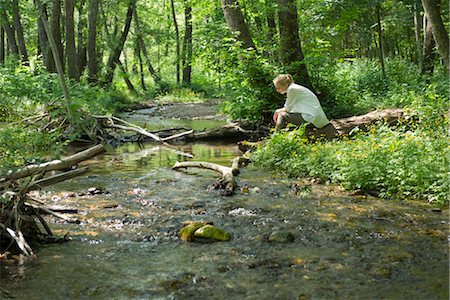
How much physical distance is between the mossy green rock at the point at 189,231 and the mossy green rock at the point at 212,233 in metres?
0.05

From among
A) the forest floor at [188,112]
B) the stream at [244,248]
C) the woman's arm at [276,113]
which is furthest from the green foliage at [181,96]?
the stream at [244,248]

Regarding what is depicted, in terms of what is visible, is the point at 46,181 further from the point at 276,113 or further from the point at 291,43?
the point at 291,43

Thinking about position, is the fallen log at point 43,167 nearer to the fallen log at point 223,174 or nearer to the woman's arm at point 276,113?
the fallen log at point 223,174

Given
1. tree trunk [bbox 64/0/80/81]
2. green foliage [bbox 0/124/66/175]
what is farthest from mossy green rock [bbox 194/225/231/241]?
tree trunk [bbox 64/0/80/81]

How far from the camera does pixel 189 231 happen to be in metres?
5.25

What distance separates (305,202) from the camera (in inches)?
262

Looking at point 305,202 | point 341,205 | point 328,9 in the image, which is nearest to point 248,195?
point 305,202

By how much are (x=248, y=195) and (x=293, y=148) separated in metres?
2.19

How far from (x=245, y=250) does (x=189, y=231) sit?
73 cm

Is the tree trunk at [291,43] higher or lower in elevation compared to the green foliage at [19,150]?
higher

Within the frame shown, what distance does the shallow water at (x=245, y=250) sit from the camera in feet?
12.7

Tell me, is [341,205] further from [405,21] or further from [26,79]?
[405,21]

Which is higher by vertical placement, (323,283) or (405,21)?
(405,21)

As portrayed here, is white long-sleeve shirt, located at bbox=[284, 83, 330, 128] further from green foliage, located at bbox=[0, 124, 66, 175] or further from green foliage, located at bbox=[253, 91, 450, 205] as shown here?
green foliage, located at bbox=[0, 124, 66, 175]
